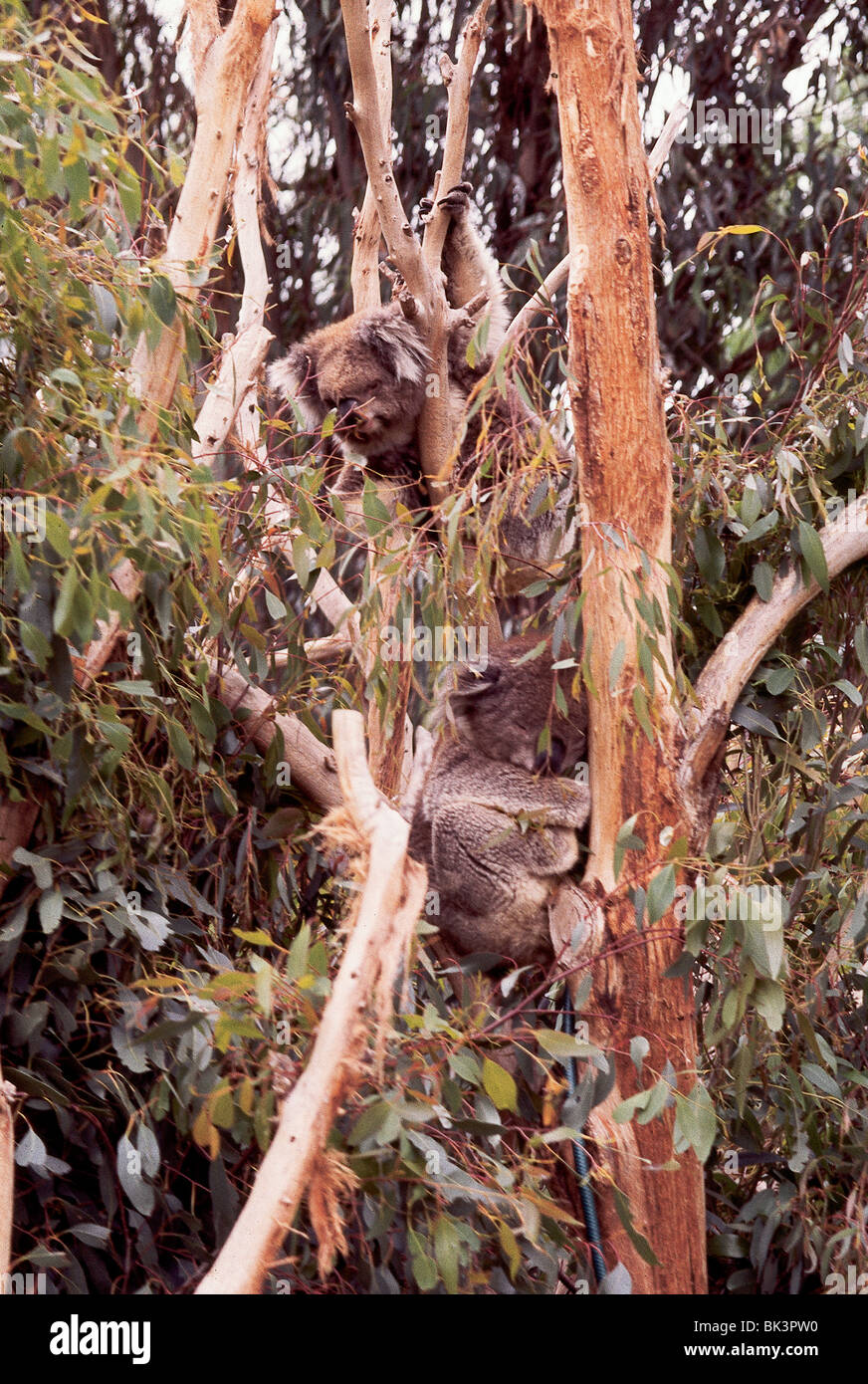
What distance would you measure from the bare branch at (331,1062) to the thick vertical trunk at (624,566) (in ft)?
2.19

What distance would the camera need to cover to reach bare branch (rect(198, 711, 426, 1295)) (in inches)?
53.8

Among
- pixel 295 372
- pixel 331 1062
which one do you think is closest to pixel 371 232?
pixel 295 372

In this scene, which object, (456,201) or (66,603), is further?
(456,201)

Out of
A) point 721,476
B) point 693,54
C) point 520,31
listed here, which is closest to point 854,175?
point 693,54

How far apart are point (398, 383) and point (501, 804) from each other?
1.01m

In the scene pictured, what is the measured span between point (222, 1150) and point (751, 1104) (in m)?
1.12

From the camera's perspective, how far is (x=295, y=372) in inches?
126

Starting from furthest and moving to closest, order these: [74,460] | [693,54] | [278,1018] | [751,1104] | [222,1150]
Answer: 1. [693,54]
2. [751,1104]
3. [222,1150]
4. [74,460]
5. [278,1018]

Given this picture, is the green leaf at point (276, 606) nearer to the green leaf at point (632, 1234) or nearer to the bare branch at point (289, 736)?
the bare branch at point (289, 736)

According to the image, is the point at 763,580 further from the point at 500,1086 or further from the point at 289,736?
the point at 500,1086

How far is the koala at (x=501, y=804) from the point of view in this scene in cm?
233

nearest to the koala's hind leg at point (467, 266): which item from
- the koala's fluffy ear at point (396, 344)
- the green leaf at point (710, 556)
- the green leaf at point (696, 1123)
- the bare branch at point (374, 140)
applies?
the koala's fluffy ear at point (396, 344)

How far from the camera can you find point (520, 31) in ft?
17.4
